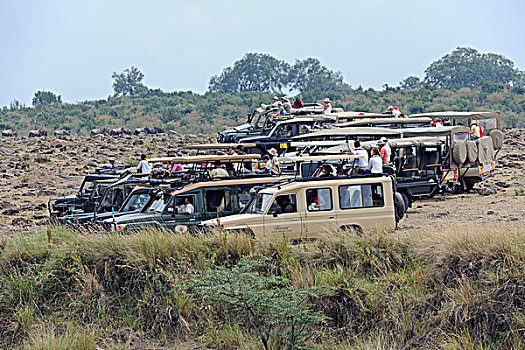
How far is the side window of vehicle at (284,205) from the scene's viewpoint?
13.2 metres

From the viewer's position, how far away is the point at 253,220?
518 inches

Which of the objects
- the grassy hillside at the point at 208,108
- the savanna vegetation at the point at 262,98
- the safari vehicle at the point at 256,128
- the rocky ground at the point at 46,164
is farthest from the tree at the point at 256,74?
the safari vehicle at the point at 256,128

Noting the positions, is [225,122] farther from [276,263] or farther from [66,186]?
[276,263]

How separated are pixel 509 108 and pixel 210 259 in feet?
217

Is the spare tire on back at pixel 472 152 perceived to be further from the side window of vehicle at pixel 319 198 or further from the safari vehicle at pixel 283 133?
the side window of vehicle at pixel 319 198

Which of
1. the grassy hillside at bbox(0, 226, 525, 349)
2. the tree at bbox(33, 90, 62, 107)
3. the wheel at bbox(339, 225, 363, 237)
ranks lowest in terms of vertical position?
the grassy hillside at bbox(0, 226, 525, 349)

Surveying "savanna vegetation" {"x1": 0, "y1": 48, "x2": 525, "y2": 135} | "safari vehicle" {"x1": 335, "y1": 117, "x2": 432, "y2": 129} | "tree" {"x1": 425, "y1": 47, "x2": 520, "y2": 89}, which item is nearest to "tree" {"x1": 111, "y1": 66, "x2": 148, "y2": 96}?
"savanna vegetation" {"x1": 0, "y1": 48, "x2": 525, "y2": 135}

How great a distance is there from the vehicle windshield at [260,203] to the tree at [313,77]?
9081 centimetres

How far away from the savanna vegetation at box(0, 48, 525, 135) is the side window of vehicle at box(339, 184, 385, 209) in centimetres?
5058

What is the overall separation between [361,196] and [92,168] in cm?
2340

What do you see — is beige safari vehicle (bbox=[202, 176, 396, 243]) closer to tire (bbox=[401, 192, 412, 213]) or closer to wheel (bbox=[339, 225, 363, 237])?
wheel (bbox=[339, 225, 363, 237])

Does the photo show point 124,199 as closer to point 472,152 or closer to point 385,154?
point 385,154

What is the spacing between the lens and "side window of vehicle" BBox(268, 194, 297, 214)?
13.2 meters

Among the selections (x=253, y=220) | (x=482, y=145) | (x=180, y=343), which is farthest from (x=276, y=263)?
(x=482, y=145)
